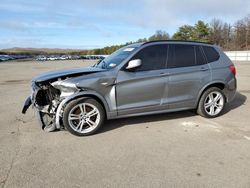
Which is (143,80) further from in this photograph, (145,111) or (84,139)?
(84,139)

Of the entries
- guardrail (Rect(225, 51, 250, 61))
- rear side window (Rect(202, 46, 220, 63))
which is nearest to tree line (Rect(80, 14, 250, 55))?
guardrail (Rect(225, 51, 250, 61))

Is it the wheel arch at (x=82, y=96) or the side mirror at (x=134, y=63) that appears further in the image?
the side mirror at (x=134, y=63)

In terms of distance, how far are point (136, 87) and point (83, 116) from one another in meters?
1.18

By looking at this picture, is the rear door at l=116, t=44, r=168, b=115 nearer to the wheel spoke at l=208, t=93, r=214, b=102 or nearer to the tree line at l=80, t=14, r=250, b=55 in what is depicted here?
the wheel spoke at l=208, t=93, r=214, b=102

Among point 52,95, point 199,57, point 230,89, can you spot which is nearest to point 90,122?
point 52,95

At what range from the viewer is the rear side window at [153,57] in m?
4.55

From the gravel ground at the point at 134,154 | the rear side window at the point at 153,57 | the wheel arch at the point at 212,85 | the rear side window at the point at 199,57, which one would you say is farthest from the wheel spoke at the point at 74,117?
the rear side window at the point at 199,57

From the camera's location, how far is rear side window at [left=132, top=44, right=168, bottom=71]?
455 cm

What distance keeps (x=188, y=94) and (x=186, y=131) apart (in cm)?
92

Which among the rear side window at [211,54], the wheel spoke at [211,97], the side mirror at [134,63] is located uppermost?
the rear side window at [211,54]

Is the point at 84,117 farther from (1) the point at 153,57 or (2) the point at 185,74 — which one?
(2) the point at 185,74

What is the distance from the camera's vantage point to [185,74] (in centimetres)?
482

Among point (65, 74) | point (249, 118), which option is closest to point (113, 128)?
point (65, 74)

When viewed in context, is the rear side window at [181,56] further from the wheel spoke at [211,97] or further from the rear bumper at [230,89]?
the rear bumper at [230,89]
